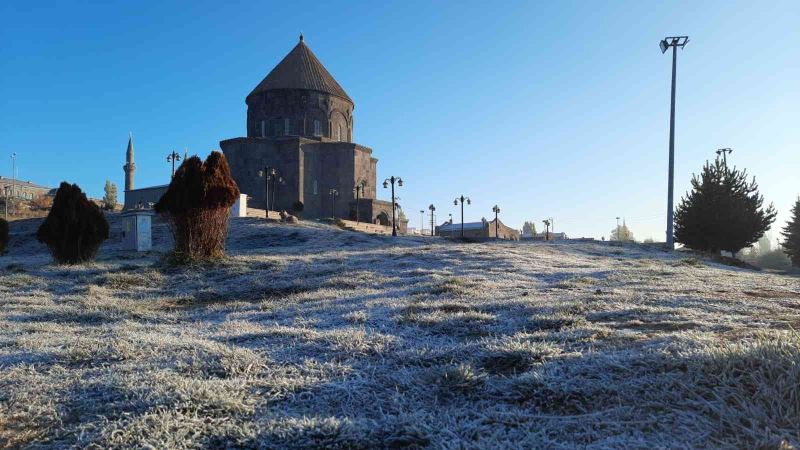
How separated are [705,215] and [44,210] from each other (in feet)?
249

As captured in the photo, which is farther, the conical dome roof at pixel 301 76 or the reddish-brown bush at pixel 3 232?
the conical dome roof at pixel 301 76

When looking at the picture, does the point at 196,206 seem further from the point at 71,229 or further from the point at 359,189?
the point at 359,189

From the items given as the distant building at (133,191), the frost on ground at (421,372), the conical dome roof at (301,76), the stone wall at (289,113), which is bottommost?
the frost on ground at (421,372)

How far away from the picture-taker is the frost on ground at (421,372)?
3156mm

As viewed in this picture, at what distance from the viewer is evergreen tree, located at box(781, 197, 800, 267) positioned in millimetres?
41219

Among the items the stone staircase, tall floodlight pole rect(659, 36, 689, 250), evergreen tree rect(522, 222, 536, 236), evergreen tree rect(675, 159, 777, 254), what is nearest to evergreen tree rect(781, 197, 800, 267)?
evergreen tree rect(675, 159, 777, 254)

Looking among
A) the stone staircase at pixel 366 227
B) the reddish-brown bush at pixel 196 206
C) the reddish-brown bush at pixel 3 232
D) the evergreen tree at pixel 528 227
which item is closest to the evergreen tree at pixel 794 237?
the stone staircase at pixel 366 227

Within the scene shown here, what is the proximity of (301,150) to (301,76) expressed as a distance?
7.85 m

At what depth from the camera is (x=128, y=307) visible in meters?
9.84

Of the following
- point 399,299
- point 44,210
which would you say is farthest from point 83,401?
point 44,210

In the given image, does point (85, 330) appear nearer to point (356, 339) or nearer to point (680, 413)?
point (356, 339)

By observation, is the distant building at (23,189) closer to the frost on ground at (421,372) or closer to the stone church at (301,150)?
the stone church at (301,150)

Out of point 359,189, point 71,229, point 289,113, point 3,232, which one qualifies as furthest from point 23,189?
point 71,229

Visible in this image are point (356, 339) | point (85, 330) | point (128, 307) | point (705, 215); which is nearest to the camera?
point (356, 339)
